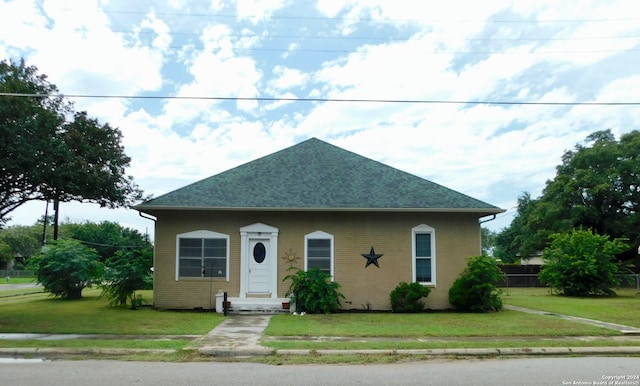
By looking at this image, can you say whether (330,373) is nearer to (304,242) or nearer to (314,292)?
(314,292)

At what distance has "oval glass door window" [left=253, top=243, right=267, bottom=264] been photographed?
59.6ft

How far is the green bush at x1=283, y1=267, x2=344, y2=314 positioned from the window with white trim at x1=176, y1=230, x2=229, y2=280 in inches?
95.4

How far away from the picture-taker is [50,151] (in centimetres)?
1322

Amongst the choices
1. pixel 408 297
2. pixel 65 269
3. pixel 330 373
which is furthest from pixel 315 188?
pixel 65 269

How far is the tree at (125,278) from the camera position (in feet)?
59.8

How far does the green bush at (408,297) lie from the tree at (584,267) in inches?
459

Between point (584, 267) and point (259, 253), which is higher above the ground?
point (259, 253)

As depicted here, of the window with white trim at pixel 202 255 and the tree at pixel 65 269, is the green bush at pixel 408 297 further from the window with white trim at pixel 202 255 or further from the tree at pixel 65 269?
the tree at pixel 65 269

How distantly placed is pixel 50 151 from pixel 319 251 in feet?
29.4

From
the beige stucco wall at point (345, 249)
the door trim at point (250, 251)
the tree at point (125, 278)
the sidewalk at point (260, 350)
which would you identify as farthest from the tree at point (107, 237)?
the sidewalk at point (260, 350)

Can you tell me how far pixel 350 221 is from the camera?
1844 cm

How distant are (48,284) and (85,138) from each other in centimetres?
1026

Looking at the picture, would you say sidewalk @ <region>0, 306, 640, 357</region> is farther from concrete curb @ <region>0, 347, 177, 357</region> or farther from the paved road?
the paved road

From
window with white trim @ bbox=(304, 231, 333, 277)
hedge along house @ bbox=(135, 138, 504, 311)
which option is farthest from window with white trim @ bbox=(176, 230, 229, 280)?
window with white trim @ bbox=(304, 231, 333, 277)
